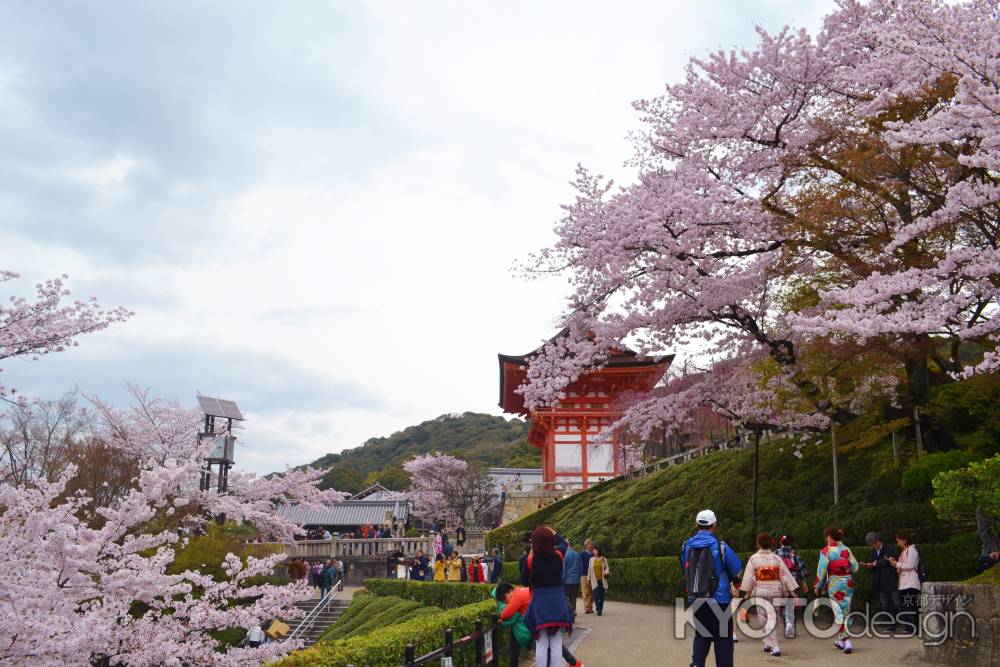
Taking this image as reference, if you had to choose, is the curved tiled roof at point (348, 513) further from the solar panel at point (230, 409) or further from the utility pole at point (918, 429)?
the utility pole at point (918, 429)

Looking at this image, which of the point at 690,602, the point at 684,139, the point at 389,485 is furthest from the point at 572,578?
the point at 389,485

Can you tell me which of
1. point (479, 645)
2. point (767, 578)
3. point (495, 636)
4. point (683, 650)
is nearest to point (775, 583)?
point (767, 578)

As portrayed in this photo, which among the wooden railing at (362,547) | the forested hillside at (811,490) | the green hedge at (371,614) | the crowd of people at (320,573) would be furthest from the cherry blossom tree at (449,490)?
the green hedge at (371,614)

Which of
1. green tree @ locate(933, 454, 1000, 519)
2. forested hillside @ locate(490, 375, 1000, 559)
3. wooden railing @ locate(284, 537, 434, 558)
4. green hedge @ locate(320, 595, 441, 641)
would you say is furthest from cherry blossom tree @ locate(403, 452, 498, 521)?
green tree @ locate(933, 454, 1000, 519)

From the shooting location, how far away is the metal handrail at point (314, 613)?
80.8ft

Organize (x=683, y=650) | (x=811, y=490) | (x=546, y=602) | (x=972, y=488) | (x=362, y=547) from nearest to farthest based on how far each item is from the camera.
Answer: (x=546, y=602) < (x=972, y=488) < (x=683, y=650) < (x=811, y=490) < (x=362, y=547)

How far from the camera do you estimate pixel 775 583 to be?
337 inches

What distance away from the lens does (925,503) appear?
1391 cm

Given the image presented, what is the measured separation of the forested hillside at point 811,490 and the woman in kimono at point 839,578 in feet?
12.5

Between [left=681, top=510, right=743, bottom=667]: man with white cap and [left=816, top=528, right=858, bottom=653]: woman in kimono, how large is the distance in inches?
96.0

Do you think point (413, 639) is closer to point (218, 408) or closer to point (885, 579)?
point (885, 579)

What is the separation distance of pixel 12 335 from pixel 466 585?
10702mm

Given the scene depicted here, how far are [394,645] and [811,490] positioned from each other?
13.1 m

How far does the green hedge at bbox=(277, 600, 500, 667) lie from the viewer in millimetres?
6348
